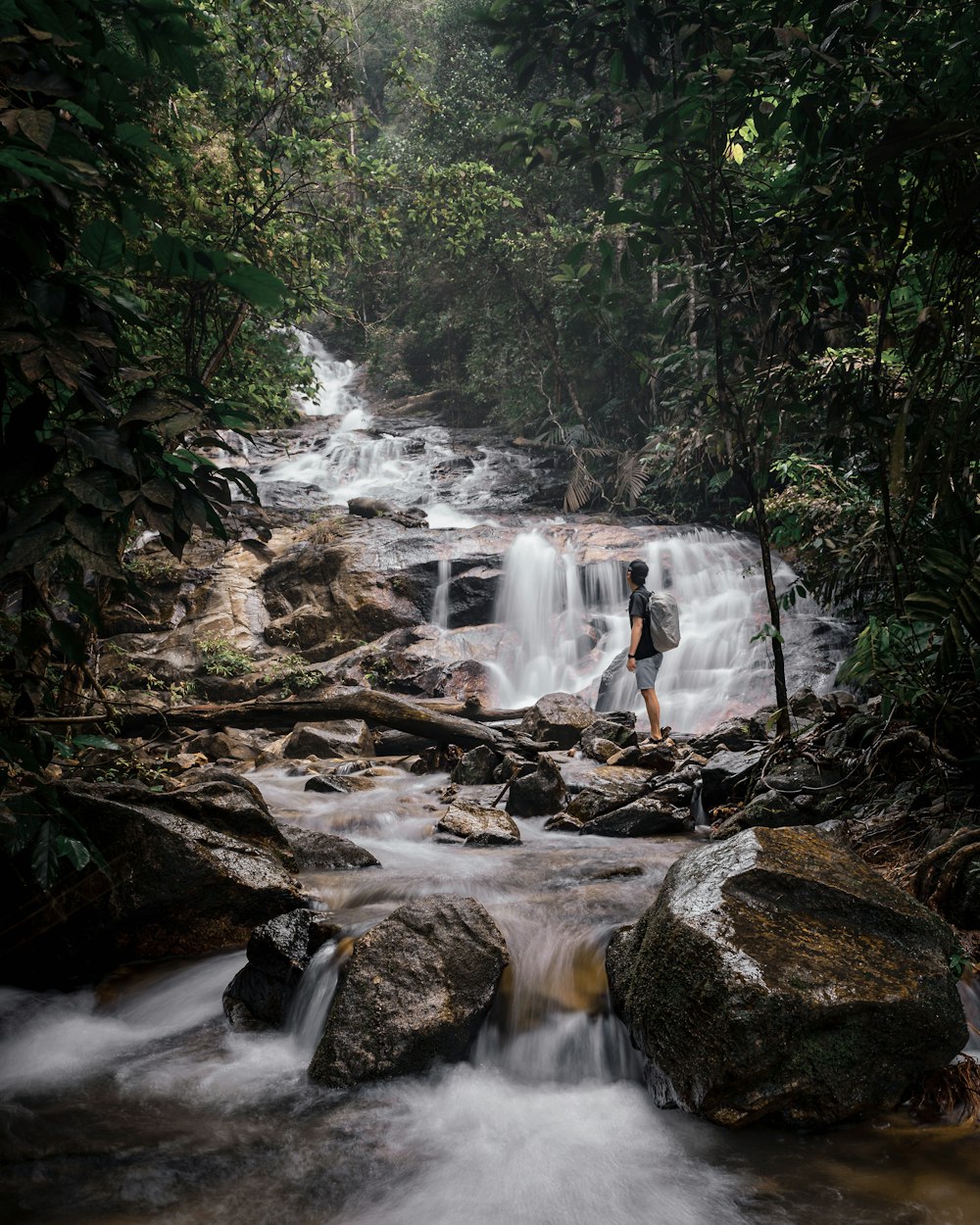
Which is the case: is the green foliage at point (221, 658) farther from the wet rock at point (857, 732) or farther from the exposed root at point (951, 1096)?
the exposed root at point (951, 1096)

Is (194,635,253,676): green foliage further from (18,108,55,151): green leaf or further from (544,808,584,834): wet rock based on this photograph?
(18,108,55,151): green leaf

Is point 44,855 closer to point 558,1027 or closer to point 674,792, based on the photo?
point 558,1027

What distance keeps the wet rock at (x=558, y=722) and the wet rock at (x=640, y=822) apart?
306 centimetres

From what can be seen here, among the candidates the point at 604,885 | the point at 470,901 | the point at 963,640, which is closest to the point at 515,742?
the point at 604,885

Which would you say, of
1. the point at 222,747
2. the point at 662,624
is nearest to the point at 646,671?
the point at 662,624

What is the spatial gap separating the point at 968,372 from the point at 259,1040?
4378 millimetres

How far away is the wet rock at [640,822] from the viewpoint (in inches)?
230

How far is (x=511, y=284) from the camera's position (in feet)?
74.8

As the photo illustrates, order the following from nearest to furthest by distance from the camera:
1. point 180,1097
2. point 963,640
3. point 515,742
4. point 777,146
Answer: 1. point 180,1097
2. point 963,640
3. point 777,146
4. point 515,742

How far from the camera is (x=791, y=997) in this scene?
2410 mm

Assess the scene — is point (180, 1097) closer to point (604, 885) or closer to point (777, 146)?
point (604, 885)

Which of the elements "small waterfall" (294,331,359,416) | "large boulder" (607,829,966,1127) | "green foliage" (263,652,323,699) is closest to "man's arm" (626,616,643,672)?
"large boulder" (607,829,966,1127)

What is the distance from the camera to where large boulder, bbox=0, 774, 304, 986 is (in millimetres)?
3631

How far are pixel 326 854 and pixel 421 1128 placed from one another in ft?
8.51
